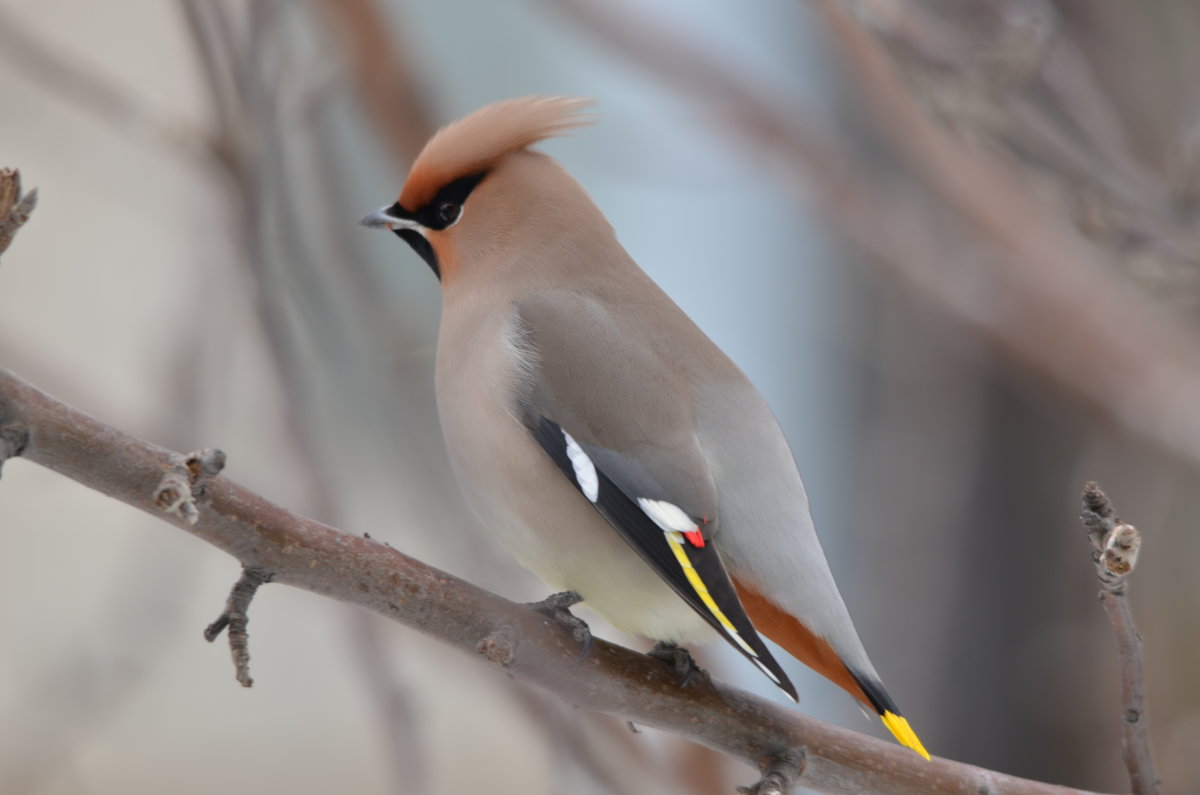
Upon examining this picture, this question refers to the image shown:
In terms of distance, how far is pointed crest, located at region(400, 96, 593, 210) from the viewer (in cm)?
274

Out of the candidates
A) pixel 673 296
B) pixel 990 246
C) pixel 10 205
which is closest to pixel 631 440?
pixel 10 205

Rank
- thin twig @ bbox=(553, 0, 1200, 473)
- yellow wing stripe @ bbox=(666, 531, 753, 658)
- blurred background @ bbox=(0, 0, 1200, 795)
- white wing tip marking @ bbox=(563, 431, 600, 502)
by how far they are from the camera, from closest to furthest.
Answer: yellow wing stripe @ bbox=(666, 531, 753, 658)
white wing tip marking @ bbox=(563, 431, 600, 502)
blurred background @ bbox=(0, 0, 1200, 795)
thin twig @ bbox=(553, 0, 1200, 473)

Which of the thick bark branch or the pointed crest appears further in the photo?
the pointed crest

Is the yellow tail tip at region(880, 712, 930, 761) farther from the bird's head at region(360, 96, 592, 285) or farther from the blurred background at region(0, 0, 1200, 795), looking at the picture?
the bird's head at region(360, 96, 592, 285)

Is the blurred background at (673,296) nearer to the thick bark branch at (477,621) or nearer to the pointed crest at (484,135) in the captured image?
Answer: the pointed crest at (484,135)

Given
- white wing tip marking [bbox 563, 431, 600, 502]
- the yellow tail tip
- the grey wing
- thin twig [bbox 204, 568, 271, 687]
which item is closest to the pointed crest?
the grey wing

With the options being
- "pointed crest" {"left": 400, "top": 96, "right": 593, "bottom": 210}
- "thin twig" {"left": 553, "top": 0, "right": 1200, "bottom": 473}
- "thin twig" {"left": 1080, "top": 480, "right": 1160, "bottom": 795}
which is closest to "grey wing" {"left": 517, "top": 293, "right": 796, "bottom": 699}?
"pointed crest" {"left": 400, "top": 96, "right": 593, "bottom": 210}

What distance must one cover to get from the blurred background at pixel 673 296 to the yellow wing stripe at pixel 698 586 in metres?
0.61

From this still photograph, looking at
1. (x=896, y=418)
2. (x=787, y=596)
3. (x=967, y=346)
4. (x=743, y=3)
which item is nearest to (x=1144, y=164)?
(x=967, y=346)

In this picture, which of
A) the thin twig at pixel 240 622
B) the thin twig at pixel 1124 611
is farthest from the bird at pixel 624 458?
the thin twig at pixel 240 622

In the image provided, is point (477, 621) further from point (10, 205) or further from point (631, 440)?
point (10, 205)

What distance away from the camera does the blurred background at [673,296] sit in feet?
10.3

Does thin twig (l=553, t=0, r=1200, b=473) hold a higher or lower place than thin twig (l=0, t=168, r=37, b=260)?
lower

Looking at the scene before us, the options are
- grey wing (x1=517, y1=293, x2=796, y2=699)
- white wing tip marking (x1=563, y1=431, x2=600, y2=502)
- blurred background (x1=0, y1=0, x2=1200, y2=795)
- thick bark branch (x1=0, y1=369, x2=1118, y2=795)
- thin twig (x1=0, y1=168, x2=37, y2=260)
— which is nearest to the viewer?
thin twig (x1=0, y1=168, x2=37, y2=260)
